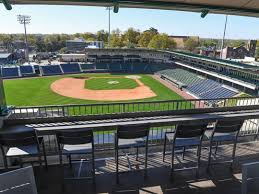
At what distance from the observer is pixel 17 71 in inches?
1624

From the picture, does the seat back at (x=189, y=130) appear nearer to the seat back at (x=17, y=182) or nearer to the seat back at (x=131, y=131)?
the seat back at (x=131, y=131)

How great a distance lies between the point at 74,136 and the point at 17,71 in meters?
42.3

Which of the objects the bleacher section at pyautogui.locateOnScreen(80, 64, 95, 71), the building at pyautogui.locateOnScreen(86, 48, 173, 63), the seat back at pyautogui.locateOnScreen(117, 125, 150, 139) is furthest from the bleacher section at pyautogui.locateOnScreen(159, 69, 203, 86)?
the seat back at pyautogui.locateOnScreen(117, 125, 150, 139)

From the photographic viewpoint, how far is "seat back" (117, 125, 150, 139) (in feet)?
12.1

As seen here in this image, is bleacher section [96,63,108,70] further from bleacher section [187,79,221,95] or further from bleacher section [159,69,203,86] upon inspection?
bleacher section [187,79,221,95]

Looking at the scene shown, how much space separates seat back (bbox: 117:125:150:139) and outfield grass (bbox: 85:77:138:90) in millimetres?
28823

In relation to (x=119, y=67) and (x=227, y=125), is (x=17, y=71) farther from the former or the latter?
(x=227, y=125)

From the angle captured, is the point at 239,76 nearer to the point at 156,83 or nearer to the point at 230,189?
the point at 156,83

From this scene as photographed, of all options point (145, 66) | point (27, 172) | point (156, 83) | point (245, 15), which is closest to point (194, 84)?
point (156, 83)

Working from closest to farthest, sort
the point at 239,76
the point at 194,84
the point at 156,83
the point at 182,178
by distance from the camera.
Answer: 1. the point at 182,178
2. the point at 239,76
3. the point at 194,84
4. the point at 156,83

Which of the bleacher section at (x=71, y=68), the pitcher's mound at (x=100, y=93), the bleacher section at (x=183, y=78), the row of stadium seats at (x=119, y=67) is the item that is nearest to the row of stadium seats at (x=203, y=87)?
the bleacher section at (x=183, y=78)

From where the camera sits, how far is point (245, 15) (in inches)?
170

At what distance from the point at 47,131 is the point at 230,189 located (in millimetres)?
3061

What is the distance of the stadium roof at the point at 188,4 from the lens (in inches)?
131
